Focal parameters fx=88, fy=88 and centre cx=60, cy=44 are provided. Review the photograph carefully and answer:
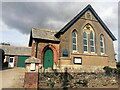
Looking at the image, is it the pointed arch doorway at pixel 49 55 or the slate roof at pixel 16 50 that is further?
the slate roof at pixel 16 50

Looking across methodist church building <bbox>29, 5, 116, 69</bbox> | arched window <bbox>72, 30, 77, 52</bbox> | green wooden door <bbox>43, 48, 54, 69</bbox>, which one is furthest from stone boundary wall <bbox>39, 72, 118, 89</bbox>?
arched window <bbox>72, 30, 77, 52</bbox>

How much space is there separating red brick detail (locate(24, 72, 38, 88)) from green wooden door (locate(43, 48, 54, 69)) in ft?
16.1

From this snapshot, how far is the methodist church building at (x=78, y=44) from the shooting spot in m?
12.2

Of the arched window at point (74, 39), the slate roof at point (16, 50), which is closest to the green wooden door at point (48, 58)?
the arched window at point (74, 39)

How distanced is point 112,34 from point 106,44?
2.40 meters

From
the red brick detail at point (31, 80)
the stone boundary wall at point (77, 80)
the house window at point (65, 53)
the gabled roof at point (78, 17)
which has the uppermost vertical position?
the gabled roof at point (78, 17)

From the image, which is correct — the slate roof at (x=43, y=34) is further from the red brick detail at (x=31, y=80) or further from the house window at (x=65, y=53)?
the red brick detail at (x=31, y=80)

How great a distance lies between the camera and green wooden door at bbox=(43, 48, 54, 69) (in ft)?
40.3

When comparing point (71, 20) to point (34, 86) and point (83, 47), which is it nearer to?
point (83, 47)

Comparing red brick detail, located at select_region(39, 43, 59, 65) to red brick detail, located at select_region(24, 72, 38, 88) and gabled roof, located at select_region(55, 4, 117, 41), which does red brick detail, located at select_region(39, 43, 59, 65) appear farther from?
red brick detail, located at select_region(24, 72, 38, 88)

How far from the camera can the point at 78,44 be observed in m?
13.5

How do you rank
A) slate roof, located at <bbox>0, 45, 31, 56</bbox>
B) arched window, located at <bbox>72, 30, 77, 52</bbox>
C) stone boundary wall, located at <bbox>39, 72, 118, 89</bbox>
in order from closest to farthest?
stone boundary wall, located at <bbox>39, 72, 118, 89</bbox> → arched window, located at <bbox>72, 30, 77, 52</bbox> → slate roof, located at <bbox>0, 45, 31, 56</bbox>

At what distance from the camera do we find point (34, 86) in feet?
23.1

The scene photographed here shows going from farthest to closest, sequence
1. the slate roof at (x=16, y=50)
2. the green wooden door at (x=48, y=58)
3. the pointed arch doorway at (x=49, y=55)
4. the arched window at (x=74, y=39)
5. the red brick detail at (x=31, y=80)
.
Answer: the slate roof at (x=16, y=50), the arched window at (x=74, y=39), the green wooden door at (x=48, y=58), the pointed arch doorway at (x=49, y=55), the red brick detail at (x=31, y=80)
